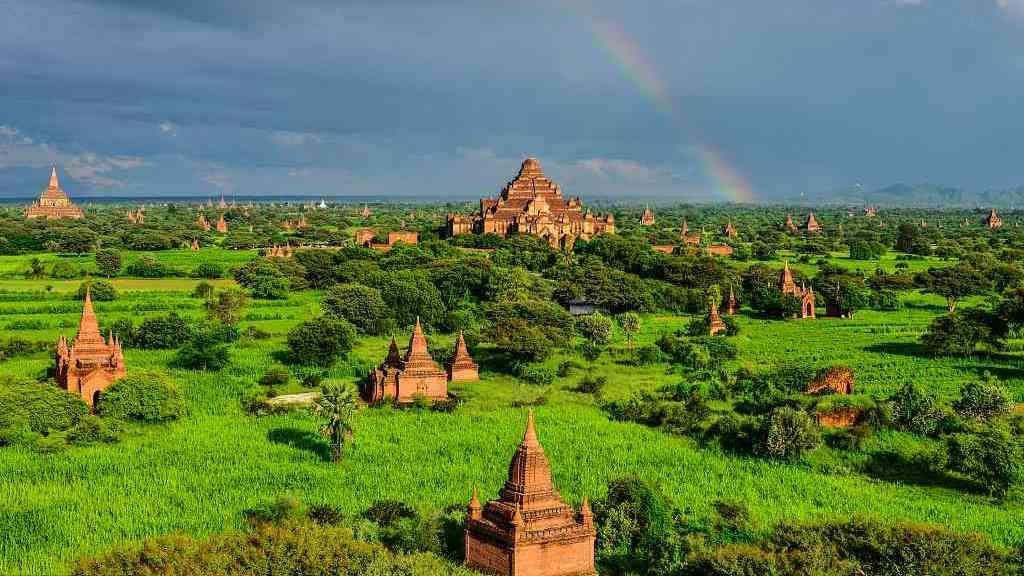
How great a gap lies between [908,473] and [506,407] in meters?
17.4

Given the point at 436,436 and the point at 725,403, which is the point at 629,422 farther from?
the point at 436,436

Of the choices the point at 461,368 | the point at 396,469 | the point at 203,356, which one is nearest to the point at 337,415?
the point at 396,469

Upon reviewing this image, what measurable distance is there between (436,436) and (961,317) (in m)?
34.8

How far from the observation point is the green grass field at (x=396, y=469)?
29859mm

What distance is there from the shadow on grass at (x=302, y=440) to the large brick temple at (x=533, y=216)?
78830 millimetres

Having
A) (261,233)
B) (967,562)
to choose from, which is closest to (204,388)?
(967,562)

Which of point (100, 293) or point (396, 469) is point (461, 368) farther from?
point (100, 293)

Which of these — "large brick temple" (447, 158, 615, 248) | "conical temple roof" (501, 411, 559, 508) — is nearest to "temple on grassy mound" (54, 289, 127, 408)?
"conical temple roof" (501, 411, 559, 508)

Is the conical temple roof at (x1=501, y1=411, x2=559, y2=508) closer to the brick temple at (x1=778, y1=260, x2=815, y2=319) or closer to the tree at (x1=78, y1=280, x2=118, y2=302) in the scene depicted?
the brick temple at (x1=778, y1=260, x2=815, y2=319)

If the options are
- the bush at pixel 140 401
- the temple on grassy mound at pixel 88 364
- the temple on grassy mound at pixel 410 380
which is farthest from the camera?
the temple on grassy mound at pixel 410 380

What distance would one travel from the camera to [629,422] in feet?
140

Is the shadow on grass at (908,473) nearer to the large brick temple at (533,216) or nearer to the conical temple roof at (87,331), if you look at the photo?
the conical temple roof at (87,331)

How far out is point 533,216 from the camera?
122 m

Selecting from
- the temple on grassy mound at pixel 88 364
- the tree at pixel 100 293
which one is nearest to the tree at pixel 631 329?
the temple on grassy mound at pixel 88 364
